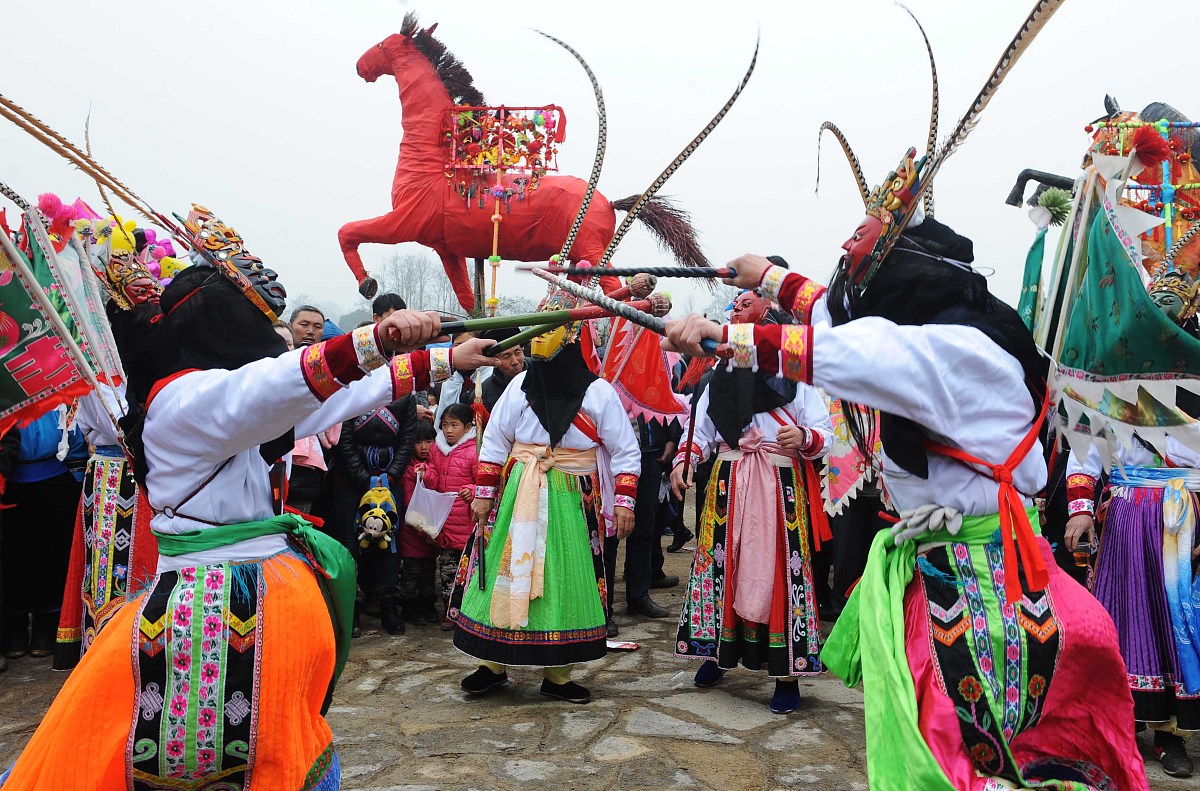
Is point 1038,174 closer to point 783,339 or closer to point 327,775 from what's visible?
point 783,339

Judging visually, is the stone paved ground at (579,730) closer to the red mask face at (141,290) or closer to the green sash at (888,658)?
the green sash at (888,658)

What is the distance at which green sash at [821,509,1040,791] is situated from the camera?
240cm

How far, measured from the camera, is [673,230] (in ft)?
30.4

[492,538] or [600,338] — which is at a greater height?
[600,338]

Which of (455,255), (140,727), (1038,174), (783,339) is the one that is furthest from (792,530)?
(455,255)

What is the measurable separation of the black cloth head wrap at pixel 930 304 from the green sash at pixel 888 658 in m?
0.24

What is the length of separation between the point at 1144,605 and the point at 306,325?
15.5ft

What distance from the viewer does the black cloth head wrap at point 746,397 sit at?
5.33 metres

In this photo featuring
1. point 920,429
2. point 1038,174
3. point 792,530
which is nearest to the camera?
point 920,429

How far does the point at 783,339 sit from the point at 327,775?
1676mm

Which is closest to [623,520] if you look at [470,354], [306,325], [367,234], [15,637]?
[306,325]

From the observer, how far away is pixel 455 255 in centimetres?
988

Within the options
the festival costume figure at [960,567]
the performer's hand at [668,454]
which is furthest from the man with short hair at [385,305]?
the festival costume figure at [960,567]

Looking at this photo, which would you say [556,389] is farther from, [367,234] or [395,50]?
[395,50]
